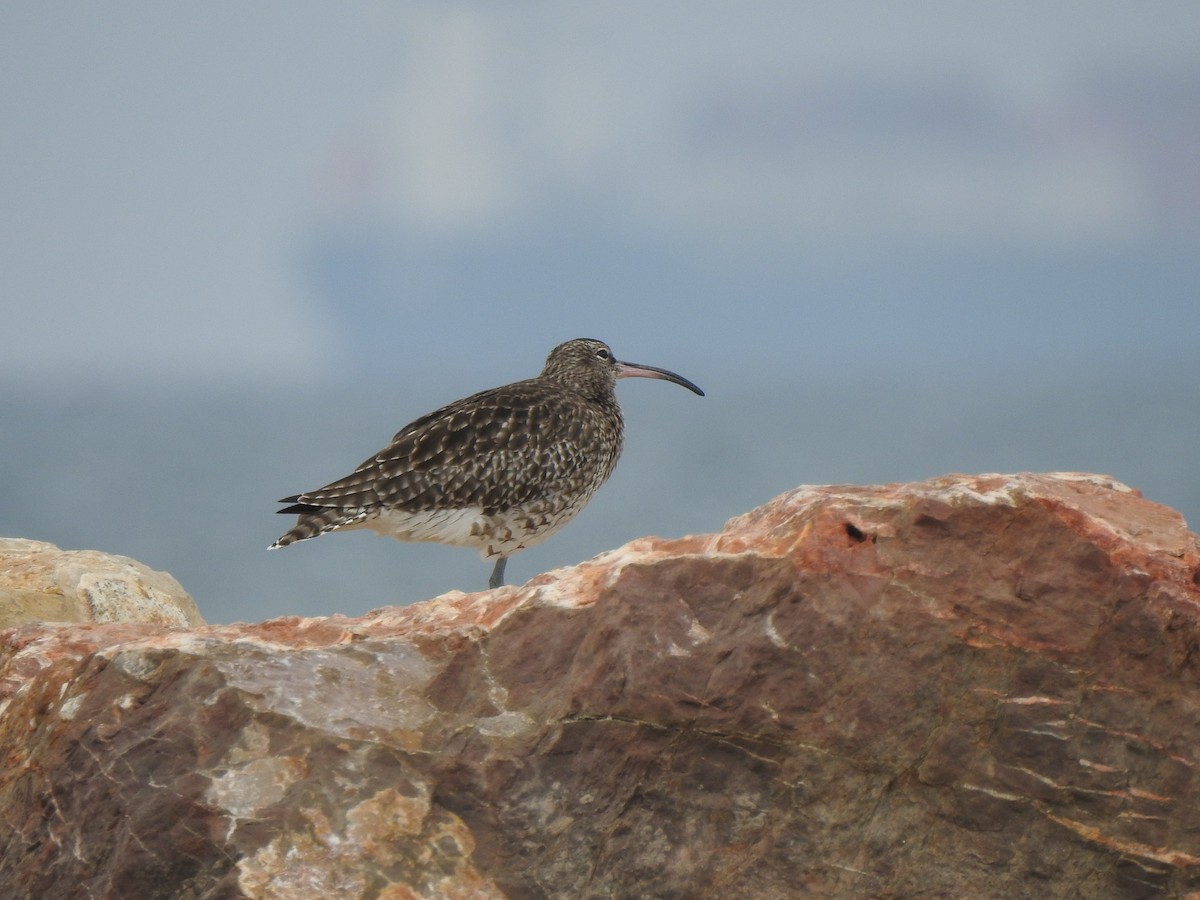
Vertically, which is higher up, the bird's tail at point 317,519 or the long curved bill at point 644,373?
the long curved bill at point 644,373

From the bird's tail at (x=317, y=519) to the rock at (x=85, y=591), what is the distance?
1.08m

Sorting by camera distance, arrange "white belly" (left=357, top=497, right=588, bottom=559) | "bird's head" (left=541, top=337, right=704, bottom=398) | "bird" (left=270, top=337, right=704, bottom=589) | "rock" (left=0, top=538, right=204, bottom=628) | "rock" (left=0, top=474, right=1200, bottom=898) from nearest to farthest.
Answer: "rock" (left=0, top=474, right=1200, bottom=898) → "rock" (left=0, top=538, right=204, bottom=628) → "bird" (left=270, top=337, right=704, bottom=589) → "white belly" (left=357, top=497, right=588, bottom=559) → "bird's head" (left=541, top=337, right=704, bottom=398)

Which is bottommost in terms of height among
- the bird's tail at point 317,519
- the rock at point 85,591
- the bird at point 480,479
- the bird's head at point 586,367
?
the rock at point 85,591

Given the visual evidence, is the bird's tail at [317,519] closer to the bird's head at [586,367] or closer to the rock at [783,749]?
the bird's head at [586,367]

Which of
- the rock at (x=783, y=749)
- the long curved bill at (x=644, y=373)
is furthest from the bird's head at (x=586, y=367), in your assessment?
the rock at (x=783, y=749)

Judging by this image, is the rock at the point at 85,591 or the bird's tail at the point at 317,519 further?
the bird's tail at the point at 317,519

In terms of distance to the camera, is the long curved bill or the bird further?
the long curved bill

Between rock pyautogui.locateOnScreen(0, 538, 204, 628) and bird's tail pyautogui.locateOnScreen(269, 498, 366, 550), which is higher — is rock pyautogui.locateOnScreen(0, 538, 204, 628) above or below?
below

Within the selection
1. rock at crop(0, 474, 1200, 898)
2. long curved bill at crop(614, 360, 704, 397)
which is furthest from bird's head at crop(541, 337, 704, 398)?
rock at crop(0, 474, 1200, 898)

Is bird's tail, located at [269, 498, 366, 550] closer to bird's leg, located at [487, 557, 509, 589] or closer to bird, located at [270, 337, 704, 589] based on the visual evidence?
bird, located at [270, 337, 704, 589]

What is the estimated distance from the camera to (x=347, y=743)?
6.68 metres

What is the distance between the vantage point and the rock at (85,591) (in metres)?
10.8

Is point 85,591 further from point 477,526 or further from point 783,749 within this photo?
point 783,749

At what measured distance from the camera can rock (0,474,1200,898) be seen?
6383mm
